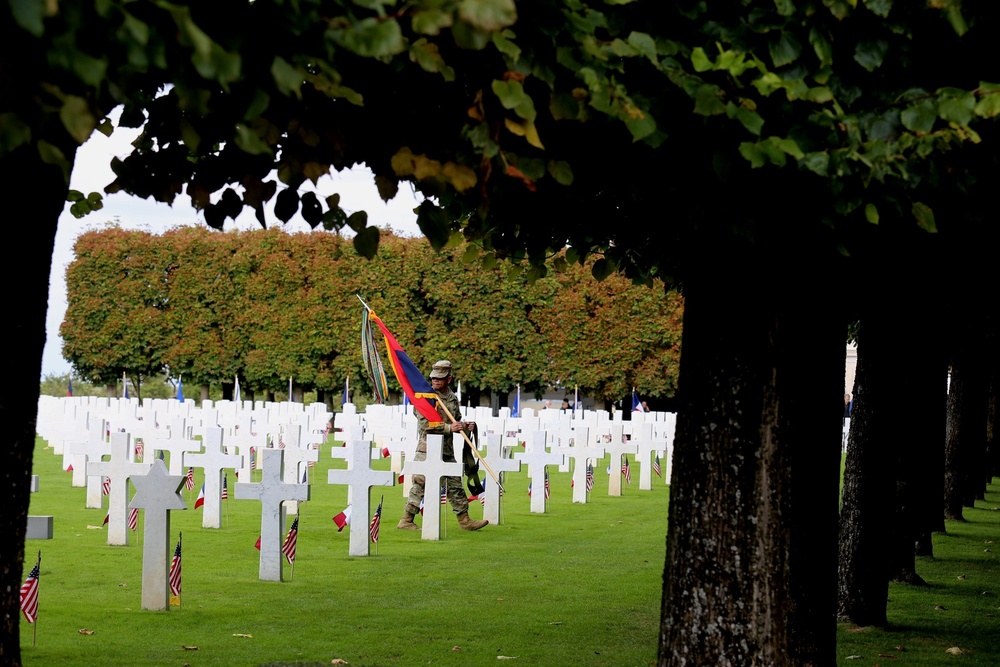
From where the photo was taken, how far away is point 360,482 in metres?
12.8

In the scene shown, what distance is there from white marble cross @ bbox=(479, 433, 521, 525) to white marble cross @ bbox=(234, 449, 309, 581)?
5.31m

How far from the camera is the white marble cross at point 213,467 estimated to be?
571 inches

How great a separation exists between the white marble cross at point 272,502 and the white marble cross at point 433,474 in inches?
128

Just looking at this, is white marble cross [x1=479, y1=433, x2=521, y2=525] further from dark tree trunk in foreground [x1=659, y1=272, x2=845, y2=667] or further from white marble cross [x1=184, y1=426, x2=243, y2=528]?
dark tree trunk in foreground [x1=659, y1=272, x2=845, y2=667]

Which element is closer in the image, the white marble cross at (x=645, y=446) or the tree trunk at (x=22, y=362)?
the tree trunk at (x=22, y=362)

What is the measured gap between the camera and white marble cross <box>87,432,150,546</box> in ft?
41.2

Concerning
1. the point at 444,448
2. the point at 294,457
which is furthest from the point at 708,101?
the point at 294,457

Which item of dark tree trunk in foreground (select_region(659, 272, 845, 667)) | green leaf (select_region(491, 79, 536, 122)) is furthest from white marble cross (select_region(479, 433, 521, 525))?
green leaf (select_region(491, 79, 536, 122))

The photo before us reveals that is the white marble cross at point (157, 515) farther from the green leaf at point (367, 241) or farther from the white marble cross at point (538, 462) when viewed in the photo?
the white marble cross at point (538, 462)

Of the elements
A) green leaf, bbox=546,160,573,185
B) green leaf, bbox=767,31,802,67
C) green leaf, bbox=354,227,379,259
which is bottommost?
green leaf, bbox=354,227,379,259

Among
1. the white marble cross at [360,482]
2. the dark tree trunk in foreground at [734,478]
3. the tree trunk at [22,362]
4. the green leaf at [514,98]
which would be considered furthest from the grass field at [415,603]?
the green leaf at [514,98]

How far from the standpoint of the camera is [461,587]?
11406 millimetres

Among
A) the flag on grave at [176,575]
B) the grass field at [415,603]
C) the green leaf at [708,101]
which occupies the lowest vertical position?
the grass field at [415,603]

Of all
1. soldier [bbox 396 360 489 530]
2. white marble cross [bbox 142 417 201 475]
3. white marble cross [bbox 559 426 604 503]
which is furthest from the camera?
white marble cross [bbox 559 426 604 503]
